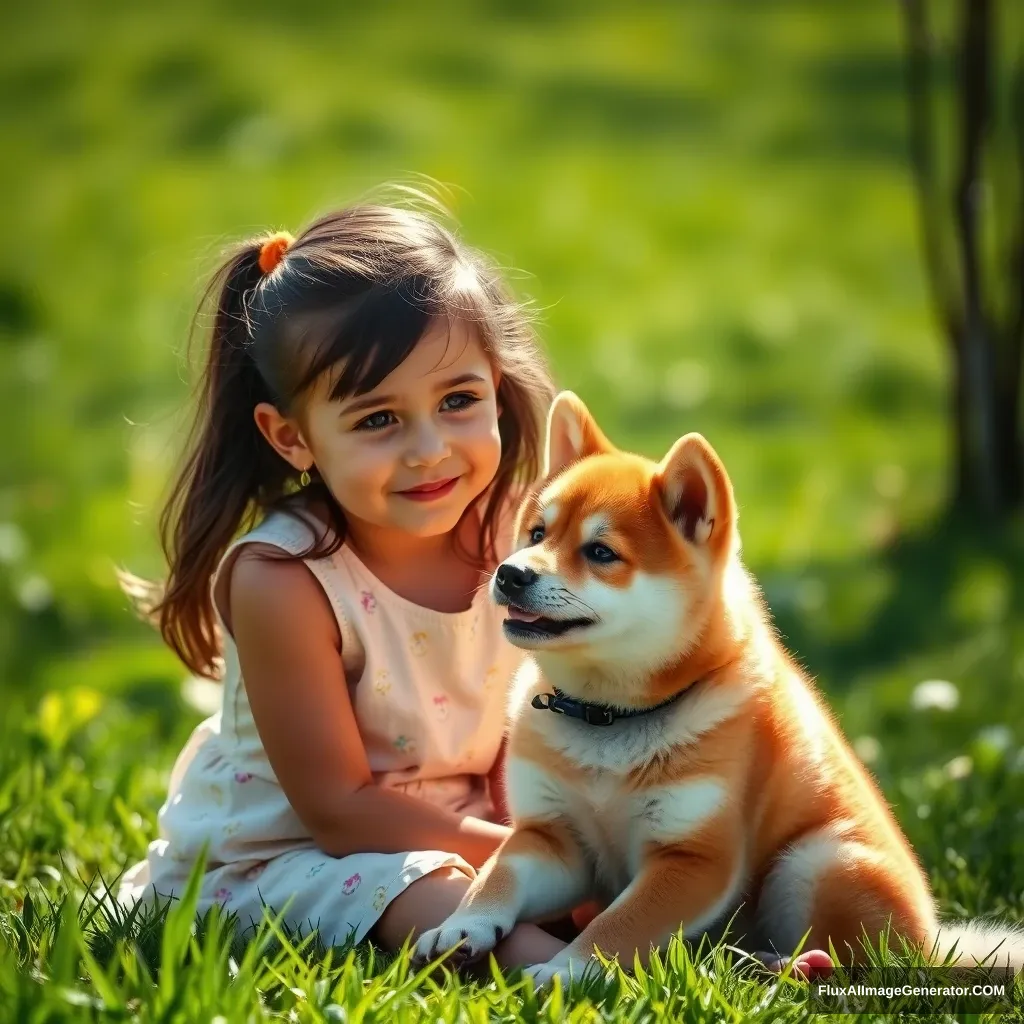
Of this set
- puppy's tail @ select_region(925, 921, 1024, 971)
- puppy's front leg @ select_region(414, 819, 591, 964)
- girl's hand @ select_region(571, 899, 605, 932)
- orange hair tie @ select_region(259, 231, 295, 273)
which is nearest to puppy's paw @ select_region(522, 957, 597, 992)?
puppy's front leg @ select_region(414, 819, 591, 964)

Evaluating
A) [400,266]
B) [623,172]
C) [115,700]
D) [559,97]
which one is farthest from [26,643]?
[559,97]

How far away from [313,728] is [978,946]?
135cm

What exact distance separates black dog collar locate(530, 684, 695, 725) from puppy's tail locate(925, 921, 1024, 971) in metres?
0.65

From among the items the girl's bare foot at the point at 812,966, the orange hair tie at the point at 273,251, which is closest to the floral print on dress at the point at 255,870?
the girl's bare foot at the point at 812,966

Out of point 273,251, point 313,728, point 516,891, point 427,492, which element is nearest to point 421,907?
point 516,891

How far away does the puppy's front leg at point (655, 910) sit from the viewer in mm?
2557

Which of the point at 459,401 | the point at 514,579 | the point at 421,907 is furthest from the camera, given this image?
the point at 459,401

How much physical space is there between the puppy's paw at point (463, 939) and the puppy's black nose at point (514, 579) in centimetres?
58

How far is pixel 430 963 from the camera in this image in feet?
8.48

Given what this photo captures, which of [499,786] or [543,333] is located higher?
[543,333]

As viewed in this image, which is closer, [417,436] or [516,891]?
[516,891]

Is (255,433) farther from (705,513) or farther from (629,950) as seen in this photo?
(629,950)

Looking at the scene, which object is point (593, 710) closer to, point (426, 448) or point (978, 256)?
point (426, 448)

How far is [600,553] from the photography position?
2.73m
